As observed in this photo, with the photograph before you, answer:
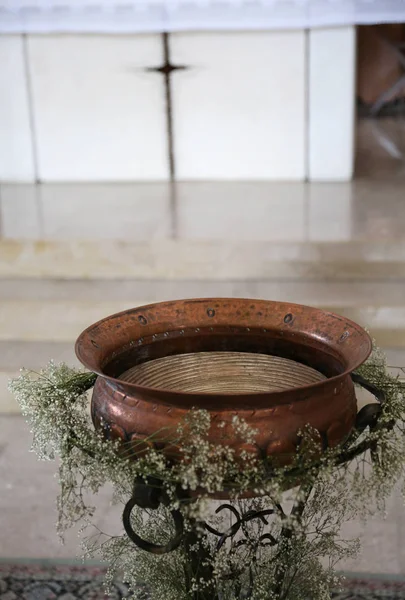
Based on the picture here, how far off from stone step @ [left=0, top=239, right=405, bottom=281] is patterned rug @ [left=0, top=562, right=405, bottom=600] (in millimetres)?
1692

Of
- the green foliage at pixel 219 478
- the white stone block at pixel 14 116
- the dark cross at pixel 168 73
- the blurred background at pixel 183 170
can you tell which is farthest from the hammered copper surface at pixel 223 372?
the white stone block at pixel 14 116

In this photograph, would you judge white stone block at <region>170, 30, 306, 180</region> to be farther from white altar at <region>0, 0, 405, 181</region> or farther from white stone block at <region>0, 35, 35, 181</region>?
white stone block at <region>0, 35, 35, 181</region>

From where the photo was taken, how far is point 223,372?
2117 millimetres

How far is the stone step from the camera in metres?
3.91

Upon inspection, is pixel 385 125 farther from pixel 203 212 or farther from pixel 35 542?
pixel 35 542

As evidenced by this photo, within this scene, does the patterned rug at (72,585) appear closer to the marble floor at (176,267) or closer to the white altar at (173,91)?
the marble floor at (176,267)

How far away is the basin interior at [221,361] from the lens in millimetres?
2025

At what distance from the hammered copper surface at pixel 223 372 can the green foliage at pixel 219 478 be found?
0.54 feet

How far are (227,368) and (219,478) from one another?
0.57 m

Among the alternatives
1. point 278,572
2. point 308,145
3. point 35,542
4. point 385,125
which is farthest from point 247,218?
point 385,125

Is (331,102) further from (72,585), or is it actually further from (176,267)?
(72,585)

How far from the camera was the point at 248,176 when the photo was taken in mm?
5543

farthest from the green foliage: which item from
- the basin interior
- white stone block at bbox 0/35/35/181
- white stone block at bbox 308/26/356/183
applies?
white stone block at bbox 0/35/35/181

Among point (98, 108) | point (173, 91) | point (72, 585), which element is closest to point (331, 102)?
point (173, 91)
